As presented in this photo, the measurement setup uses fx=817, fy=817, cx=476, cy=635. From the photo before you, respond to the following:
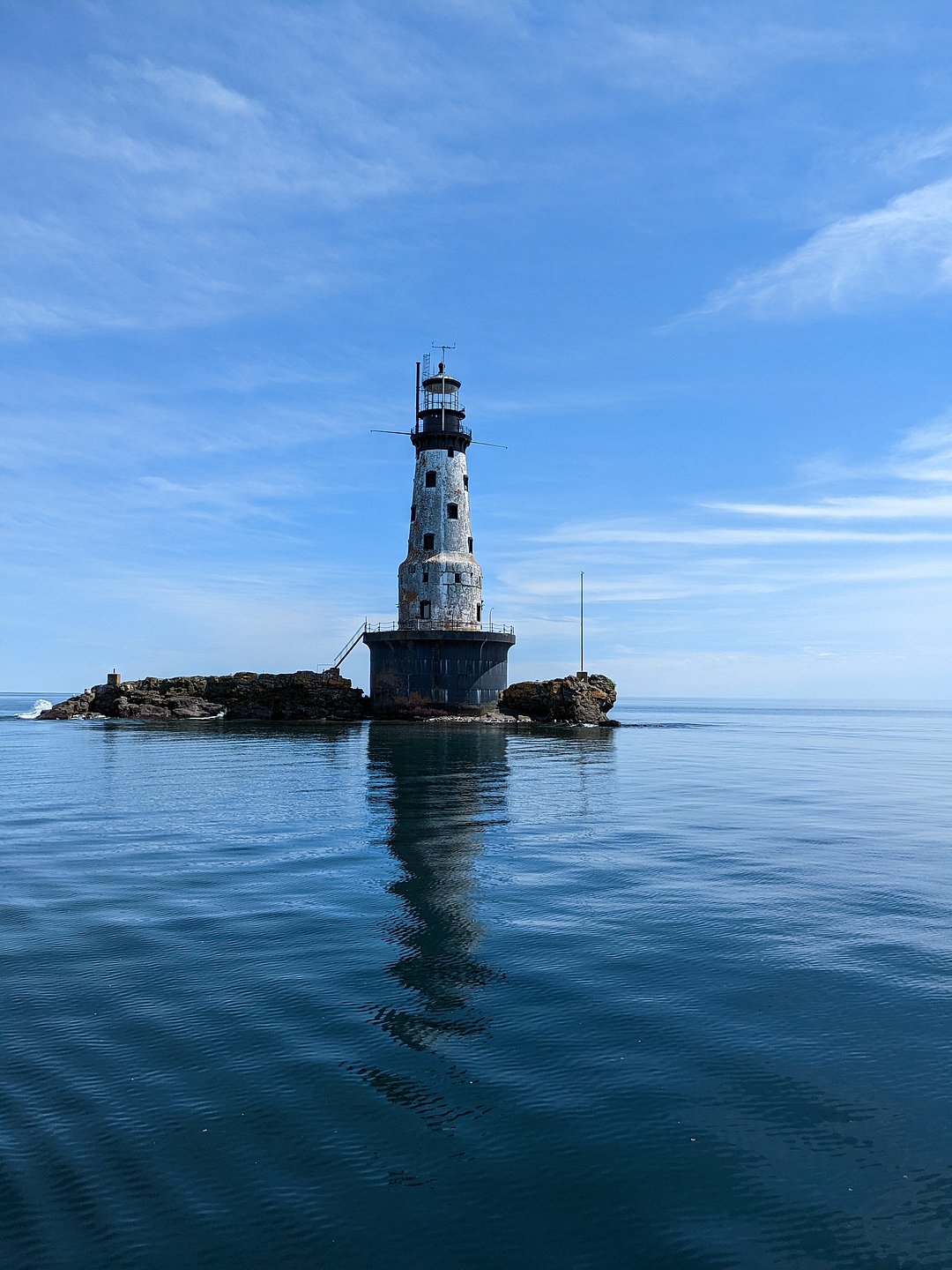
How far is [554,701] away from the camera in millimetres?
70812

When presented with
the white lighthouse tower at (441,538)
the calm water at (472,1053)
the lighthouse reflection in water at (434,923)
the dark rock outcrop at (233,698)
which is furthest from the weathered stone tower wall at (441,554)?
A: the calm water at (472,1053)

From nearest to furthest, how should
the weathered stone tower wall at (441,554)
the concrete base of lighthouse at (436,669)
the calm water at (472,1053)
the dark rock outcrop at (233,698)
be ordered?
the calm water at (472,1053) → the concrete base of lighthouse at (436,669) → the weathered stone tower wall at (441,554) → the dark rock outcrop at (233,698)

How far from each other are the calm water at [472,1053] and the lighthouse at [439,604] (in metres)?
46.2

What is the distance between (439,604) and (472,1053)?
192ft

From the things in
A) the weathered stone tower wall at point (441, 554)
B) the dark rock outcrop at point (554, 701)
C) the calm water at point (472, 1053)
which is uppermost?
the weathered stone tower wall at point (441, 554)

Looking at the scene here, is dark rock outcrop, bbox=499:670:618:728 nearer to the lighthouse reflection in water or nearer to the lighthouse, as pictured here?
the lighthouse

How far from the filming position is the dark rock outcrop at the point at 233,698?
72125 millimetres

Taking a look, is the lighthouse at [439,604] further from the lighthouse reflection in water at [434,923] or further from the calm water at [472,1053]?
the calm water at [472,1053]

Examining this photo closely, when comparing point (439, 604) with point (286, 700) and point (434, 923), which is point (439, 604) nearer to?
point (286, 700)

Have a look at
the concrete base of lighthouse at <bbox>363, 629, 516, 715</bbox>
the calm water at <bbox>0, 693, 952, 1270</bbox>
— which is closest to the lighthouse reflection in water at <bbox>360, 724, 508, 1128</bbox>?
the calm water at <bbox>0, 693, 952, 1270</bbox>

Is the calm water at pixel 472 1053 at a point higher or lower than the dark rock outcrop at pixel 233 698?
lower

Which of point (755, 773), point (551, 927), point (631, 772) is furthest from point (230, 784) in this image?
point (755, 773)

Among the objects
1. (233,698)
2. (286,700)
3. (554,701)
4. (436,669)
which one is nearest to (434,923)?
(436,669)

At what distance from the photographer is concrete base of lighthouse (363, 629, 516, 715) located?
6334 centimetres
